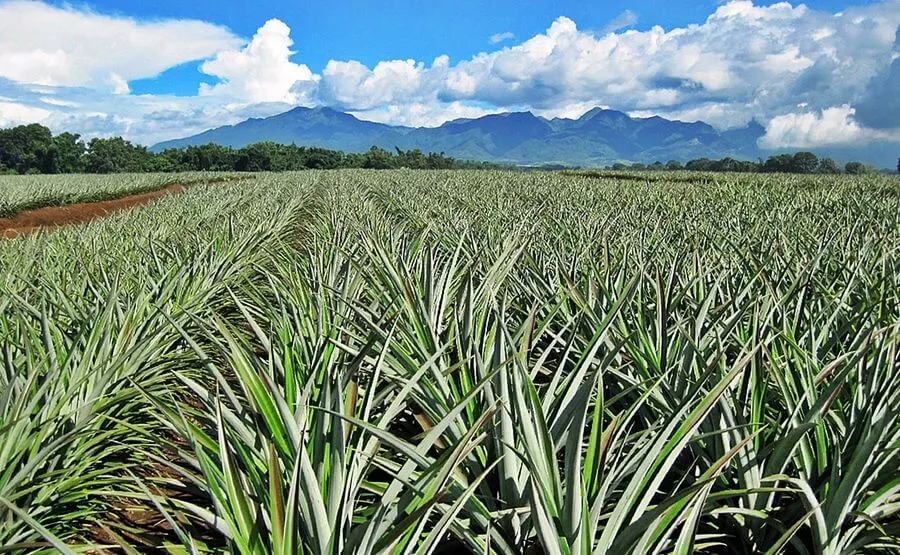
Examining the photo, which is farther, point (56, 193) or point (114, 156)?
point (114, 156)

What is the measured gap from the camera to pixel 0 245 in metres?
6.11

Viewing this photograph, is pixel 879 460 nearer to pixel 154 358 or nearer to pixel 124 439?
pixel 124 439

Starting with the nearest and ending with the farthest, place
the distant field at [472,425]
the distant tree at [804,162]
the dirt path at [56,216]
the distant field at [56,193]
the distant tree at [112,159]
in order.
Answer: the distant field at [472,425] < the dirt path at [56,216] < the distant field at [56,193] < the distant tree at [112,159] < the distant tree at [804,162]

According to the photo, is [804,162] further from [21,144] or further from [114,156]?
[21,144]

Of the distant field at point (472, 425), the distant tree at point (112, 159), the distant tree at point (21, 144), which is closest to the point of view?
the distant field at point (472, 425)

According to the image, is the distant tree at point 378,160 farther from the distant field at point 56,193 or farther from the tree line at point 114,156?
the distant field at point 56,193

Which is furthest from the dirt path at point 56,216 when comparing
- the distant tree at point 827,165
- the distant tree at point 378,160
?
the distant tree at point 827,165

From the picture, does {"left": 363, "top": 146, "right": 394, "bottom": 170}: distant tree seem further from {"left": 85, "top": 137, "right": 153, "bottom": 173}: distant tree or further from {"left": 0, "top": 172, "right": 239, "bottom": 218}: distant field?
{"left": 0, "top": 172, "right": 239, "bottom": 218}: distant field

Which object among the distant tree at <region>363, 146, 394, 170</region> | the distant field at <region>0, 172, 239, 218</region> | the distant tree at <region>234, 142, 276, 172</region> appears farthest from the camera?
the distant tree at <region>363, 146, 394, 170</region>

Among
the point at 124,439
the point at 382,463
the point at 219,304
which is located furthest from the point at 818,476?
the point at 219,304

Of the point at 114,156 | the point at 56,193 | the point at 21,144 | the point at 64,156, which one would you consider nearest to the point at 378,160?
the point at 114,156

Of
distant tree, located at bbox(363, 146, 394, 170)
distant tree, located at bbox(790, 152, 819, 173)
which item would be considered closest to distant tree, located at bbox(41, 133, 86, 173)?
distant tree, located at bbox(363, 146, 394, 170)

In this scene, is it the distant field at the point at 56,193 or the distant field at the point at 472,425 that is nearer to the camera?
the distant field at the point at 472,425

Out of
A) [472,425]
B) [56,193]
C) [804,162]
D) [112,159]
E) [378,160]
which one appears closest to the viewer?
[472,425]
